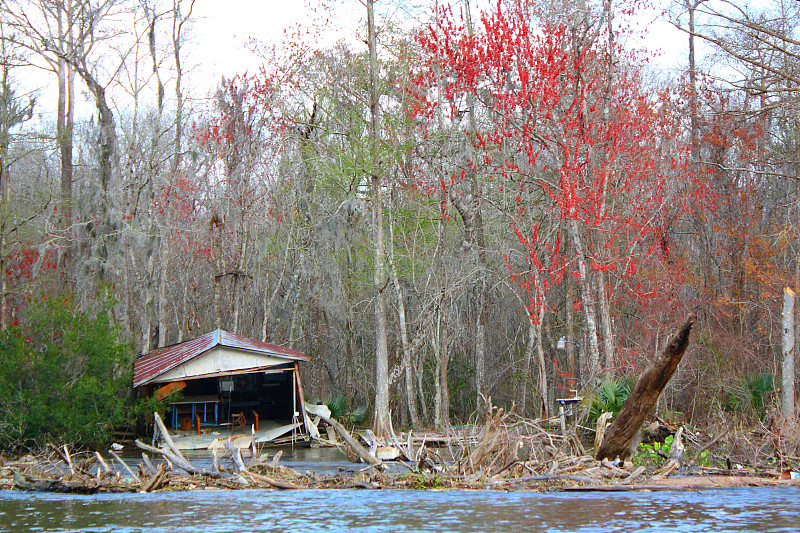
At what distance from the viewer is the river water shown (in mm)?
8984

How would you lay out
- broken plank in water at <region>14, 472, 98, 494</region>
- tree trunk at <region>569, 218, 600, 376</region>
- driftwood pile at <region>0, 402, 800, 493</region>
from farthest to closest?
tree trunk at <region>569, 218, 600, 376</region> < broken plank in water at <region>14, 472, 98, 494</region> < driftwood pile at <region>0, 402, 800, 493</region>

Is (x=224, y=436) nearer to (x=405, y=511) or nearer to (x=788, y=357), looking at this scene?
(x=405, y=511)

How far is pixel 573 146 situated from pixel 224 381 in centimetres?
1396

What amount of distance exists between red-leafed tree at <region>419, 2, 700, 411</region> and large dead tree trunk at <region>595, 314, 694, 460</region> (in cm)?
811

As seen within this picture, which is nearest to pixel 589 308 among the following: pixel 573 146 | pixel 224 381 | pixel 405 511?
pixel 573 146

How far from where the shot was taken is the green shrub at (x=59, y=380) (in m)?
18.4

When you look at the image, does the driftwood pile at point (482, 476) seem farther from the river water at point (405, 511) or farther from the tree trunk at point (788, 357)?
the tree trunk at point (788, 357)

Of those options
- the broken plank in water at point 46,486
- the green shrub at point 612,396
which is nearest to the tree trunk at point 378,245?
the green shrub at point 612,396

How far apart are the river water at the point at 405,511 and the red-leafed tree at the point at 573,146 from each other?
1076 cm

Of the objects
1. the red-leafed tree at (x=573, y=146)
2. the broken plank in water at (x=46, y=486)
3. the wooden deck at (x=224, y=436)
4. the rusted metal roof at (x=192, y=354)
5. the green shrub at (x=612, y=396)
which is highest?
the red-leafed tree at (x=573, y=146)

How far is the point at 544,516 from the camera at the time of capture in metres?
9.53

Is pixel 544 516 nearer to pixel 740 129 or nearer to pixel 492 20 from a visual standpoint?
pixel 492 20

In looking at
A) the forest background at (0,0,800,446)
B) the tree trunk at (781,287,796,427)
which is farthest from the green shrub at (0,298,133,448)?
the tree trunk at (781,287,796,427)

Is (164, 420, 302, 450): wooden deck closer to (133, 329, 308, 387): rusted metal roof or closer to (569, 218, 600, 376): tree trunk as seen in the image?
(133, 329, 308, 387): rusted metal roof
